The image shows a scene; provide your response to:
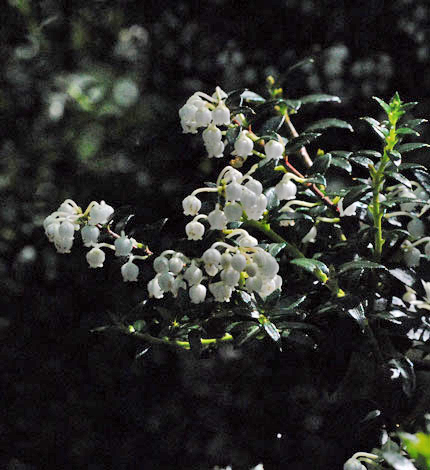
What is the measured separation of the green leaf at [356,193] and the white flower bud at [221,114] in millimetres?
247

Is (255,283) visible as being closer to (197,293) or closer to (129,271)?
(197,293)

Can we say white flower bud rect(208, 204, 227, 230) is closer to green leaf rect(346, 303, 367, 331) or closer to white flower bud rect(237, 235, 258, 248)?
white flower bud rect(237, 235, 258, 248)

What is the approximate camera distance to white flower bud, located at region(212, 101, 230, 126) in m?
1.24

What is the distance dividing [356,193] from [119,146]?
85 centimetres

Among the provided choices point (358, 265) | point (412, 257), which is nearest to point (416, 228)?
point (412, 257)

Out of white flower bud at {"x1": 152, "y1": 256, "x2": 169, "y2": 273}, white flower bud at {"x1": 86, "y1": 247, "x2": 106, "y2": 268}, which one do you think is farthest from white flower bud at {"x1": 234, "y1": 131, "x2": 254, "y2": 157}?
white flower bud at {"x1": 86, "y1": 247, "x2": 106, "y2": 268}

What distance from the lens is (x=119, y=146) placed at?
200 centimetres

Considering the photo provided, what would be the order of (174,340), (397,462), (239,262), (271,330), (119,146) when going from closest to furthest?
(397,462), (239,262), (271,330), (174,340), (119,146)

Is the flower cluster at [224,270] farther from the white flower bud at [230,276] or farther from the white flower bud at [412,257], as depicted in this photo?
the white flower bud at [412,257]

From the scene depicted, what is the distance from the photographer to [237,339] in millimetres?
Result: 1335

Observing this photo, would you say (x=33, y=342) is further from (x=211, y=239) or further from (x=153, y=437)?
(x=211, y=239)

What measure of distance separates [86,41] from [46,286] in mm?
652

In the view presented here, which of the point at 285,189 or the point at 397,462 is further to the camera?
the point at 285,189

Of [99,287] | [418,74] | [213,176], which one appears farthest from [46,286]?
[418,74]
